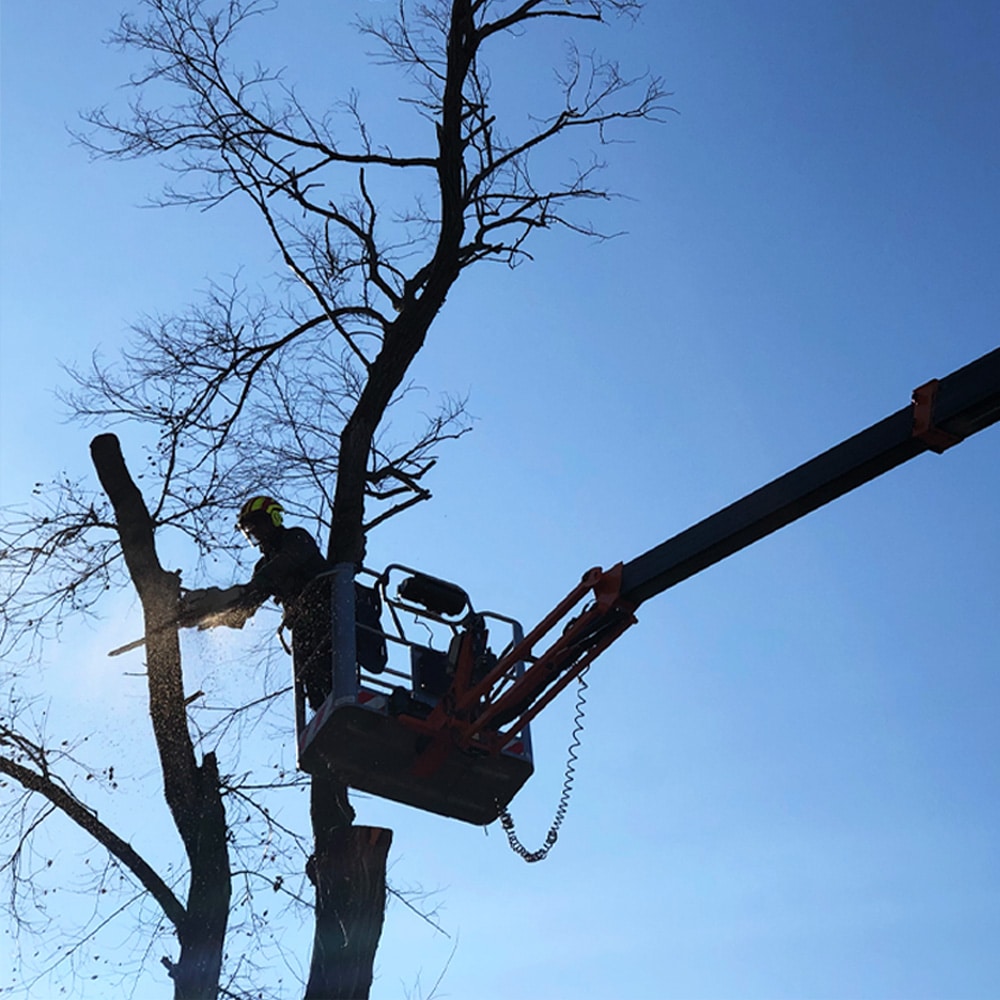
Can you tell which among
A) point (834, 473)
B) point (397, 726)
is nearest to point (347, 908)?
point (397, 726)

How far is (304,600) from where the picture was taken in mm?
10703

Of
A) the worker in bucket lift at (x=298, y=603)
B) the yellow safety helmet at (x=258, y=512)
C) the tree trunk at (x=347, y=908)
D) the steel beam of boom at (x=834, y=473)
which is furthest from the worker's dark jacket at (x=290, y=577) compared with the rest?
the steel beam of boom at (x=834, y=473)

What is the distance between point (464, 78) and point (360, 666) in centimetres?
457

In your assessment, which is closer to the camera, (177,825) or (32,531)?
(177,825)

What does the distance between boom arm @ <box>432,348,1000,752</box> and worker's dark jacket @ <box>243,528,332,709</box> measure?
91 cm

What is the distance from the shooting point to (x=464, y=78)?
12359 millimetres

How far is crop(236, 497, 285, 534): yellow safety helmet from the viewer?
11.2 meters

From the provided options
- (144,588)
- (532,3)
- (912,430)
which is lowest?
(912,430)

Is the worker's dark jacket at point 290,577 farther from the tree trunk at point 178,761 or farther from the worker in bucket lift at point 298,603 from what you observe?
the tree trunk at point 178,761

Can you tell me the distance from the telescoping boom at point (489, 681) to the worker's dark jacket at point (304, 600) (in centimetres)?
24

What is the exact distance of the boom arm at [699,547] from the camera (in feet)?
28.3

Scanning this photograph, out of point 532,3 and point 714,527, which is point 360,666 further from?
point 532,3

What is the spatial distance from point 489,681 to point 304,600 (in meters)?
1.34

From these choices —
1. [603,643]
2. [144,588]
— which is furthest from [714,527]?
[144,588]
